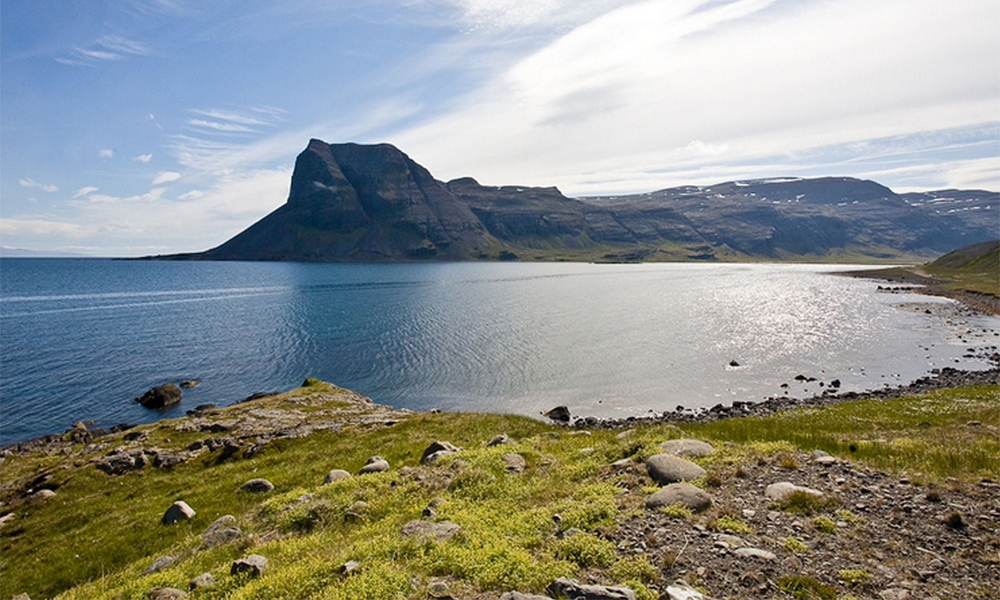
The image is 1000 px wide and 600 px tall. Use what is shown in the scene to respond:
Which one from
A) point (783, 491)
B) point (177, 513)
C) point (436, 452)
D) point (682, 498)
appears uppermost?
point (682, 498)

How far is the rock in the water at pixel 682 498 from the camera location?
14391 mm

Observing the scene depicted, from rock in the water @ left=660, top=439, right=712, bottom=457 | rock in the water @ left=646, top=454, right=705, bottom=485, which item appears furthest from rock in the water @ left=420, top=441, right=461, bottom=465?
rock in the water @ left=660, top=439, right=712, bottom=457

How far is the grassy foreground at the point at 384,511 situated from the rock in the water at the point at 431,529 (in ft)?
1.37

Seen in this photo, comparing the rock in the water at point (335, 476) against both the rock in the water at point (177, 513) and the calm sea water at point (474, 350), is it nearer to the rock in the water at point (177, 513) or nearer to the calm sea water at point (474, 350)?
the rock in the water at point (177, 513)

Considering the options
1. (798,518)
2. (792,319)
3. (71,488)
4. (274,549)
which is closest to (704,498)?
(798,518)

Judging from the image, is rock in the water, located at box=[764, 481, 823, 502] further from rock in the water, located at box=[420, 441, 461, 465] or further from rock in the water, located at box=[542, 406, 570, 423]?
rock in the water, located at box=[542, 406, 570, 423]

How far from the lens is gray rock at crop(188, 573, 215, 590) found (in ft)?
42.8

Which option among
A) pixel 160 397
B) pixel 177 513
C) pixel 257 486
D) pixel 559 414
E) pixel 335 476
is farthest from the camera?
pixel 160 397

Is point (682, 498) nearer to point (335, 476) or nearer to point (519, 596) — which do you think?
point (519, 596)

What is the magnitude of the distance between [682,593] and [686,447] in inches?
425

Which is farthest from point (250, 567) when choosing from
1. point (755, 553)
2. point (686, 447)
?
point (686, 447)

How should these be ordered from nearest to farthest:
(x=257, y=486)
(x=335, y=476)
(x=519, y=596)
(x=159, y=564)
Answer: (x=519, y=596) < (x=159, y=564) < (x=335, y=476) < (x=257, y=486)

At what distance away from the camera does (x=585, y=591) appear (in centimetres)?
1002

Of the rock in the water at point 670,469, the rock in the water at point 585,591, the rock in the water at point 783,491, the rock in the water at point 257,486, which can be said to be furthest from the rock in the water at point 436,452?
the rock in the water at point 783,491
